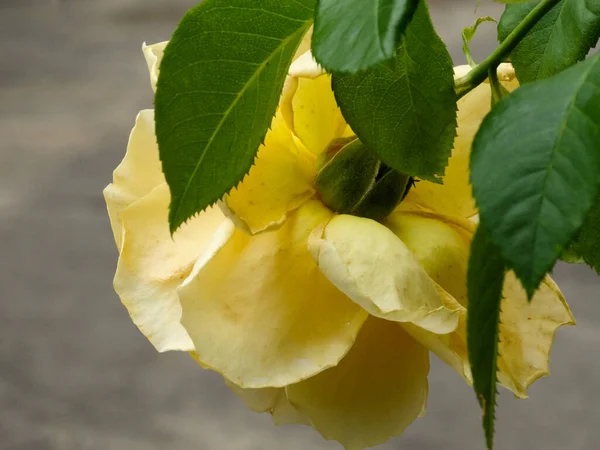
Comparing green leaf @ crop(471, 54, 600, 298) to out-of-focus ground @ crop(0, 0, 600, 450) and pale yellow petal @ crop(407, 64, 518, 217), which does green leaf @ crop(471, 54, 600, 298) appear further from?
out-of-focus ground @ crop(0, 0, 600, 450)

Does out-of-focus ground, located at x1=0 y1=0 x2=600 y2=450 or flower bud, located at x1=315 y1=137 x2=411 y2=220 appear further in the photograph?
out-of-focus ground, located at x1=0 y1=0 x2=600 y2=450

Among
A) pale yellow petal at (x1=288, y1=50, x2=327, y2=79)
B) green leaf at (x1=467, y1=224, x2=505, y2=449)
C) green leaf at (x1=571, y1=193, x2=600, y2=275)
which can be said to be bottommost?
green leaf at (x1=571, y1=193, x2=600, y2=275)

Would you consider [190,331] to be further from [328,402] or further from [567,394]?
[567,394]

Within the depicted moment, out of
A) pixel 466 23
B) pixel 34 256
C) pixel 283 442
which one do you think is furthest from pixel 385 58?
pixel 466 23

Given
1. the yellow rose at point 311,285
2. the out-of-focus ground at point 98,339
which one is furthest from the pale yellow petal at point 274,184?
the out-of-focus ground at point 98,339

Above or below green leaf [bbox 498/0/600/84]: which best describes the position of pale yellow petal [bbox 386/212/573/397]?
below

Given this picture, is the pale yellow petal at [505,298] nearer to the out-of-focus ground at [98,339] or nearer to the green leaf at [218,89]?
the green leaf at [218,89]

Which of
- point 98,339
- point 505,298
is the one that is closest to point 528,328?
point 505,298

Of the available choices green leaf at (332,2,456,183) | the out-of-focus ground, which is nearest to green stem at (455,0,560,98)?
green leaf at (332,2,456,183)

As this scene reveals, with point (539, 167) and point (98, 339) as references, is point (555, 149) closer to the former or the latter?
point (539, 167)
